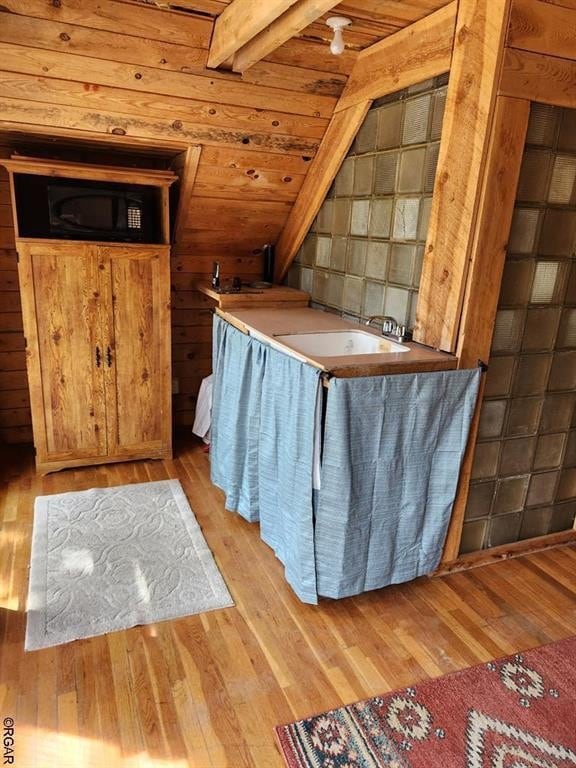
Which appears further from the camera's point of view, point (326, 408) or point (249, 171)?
point (249, 171)

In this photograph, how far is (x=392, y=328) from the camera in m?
2.42

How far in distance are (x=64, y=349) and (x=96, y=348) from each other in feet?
0.54

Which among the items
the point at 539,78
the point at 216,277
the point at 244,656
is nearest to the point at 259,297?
the point at 216,277

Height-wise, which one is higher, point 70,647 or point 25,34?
point 25,34

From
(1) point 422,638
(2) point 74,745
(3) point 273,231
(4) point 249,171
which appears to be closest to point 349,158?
(4) point 249,171

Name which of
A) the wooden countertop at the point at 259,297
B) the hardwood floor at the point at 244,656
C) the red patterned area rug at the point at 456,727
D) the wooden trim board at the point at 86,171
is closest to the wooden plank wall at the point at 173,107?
the wooden trim board at the point at 86,171

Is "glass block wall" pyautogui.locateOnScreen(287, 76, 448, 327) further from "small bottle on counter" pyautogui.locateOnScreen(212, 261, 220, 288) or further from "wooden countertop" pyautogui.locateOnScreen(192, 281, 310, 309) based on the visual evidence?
"small bottle on counter" pyautogui.locateOnScreen(212, 261, 220, 288)

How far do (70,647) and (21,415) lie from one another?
199cm

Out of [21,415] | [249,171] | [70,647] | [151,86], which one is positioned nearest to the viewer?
[70,647]

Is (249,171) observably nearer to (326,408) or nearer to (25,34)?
(25,34)

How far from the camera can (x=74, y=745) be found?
5.00 feet

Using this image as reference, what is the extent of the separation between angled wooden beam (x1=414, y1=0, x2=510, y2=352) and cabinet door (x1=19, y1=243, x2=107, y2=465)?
180 cm

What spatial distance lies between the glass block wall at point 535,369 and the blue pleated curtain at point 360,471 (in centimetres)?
22

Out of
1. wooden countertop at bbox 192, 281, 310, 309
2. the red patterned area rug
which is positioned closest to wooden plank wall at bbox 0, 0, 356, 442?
wooden countertop at bbox 192, 281, 310, 309
